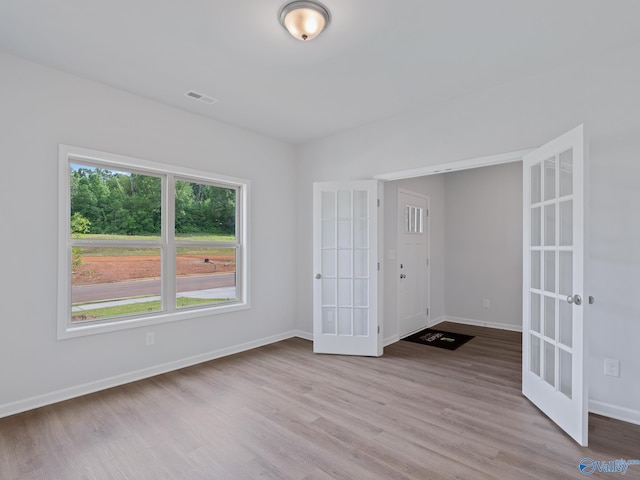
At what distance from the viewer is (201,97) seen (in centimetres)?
340

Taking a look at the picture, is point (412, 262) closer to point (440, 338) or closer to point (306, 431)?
point (440, 338)

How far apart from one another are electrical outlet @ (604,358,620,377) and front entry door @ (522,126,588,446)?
44 cm

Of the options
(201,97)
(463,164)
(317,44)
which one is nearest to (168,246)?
(201,97)

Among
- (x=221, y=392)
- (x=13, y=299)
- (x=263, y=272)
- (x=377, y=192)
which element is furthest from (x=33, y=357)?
(x=377, y=192)

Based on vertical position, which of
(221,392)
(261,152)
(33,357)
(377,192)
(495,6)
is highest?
(495,6)

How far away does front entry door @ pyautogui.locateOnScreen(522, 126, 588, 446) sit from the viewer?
2227 millimetres

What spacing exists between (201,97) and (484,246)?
183 inches

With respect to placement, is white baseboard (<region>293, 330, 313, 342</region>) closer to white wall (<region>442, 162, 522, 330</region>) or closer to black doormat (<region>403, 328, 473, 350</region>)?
black doormat (<region>403, 328, 473, 350</region>)

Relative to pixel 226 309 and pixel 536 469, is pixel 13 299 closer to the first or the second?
pixel 226 309

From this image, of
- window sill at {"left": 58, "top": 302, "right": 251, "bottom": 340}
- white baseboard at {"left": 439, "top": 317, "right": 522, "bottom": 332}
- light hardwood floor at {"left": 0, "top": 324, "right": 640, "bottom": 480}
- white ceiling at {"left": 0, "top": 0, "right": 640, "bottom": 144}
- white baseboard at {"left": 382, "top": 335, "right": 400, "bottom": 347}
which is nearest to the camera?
light hardwood floor at {"left": 0, "top": 324, "right": 640, "bottom": 480}

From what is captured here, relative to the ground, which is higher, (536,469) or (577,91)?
(577,91)

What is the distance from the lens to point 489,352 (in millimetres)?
4129

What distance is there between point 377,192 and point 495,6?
219cm

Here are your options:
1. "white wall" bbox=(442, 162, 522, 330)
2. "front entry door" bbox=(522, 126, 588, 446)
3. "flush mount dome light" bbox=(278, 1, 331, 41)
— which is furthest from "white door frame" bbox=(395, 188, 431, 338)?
"flush mount dome light" bbox=(278, 1, 331, 41)
